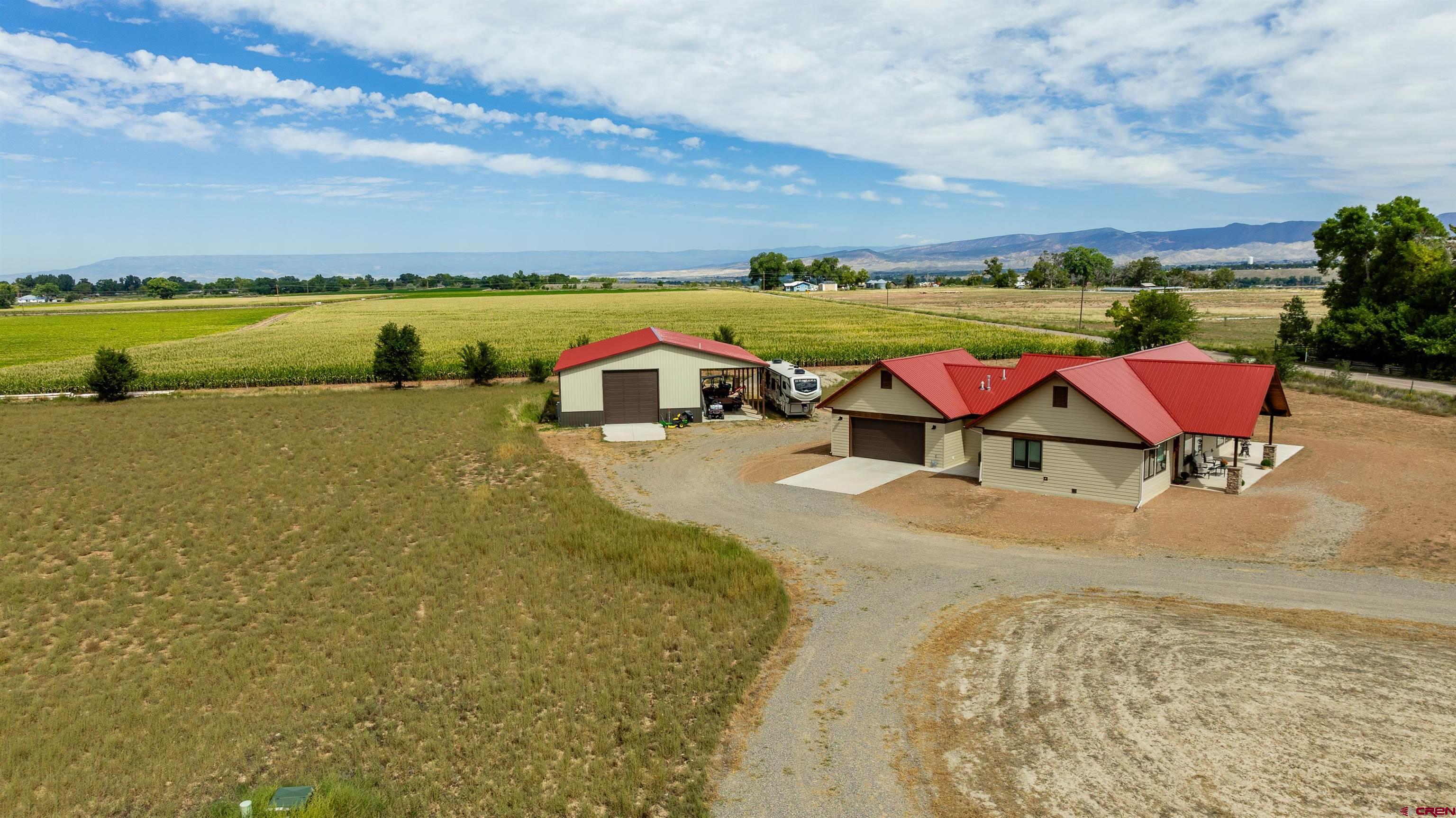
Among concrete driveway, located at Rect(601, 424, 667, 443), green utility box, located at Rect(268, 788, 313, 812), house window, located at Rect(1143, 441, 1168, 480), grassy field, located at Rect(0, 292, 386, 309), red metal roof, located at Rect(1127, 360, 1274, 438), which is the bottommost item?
green utility box, located at Rect(268, 788, 313, 812)

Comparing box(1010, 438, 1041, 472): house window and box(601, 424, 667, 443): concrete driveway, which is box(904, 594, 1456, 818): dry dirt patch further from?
box(601, 424, 667, 443): concrete driveway

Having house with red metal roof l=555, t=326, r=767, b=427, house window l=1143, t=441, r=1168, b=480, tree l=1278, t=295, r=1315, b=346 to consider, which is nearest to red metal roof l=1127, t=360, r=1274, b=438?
house window l=1143, t=441, r=1168, b=480

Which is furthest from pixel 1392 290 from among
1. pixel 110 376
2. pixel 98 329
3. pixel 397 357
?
pixel 98 329

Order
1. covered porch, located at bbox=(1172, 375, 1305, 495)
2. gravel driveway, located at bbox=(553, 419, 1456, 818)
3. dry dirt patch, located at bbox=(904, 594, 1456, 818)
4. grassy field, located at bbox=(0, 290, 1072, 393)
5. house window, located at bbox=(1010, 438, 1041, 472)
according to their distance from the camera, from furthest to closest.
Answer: grassy field, located at bbox=(0, 290, 1072, 393), covered porch, located at bbox=(1172, 375, 1305, 495), house window, located at bbox=(1010, 438, 1041, 472), gravel driveway, located at bbox=(553, 419, 1456, 818), dry dirt patch, located at bbox=(904, 594, 1456, 818)

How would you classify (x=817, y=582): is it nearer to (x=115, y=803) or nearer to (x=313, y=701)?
(x=313, y=701)

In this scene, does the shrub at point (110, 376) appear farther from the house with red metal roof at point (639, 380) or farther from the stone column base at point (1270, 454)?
the stone column base at point (1270, 454)

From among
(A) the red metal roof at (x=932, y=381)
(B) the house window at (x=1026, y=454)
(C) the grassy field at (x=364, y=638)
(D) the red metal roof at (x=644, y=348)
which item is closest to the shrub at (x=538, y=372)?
(D) the red metal roof at (x=644, y=348)

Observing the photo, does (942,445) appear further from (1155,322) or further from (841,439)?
(1155,322)
